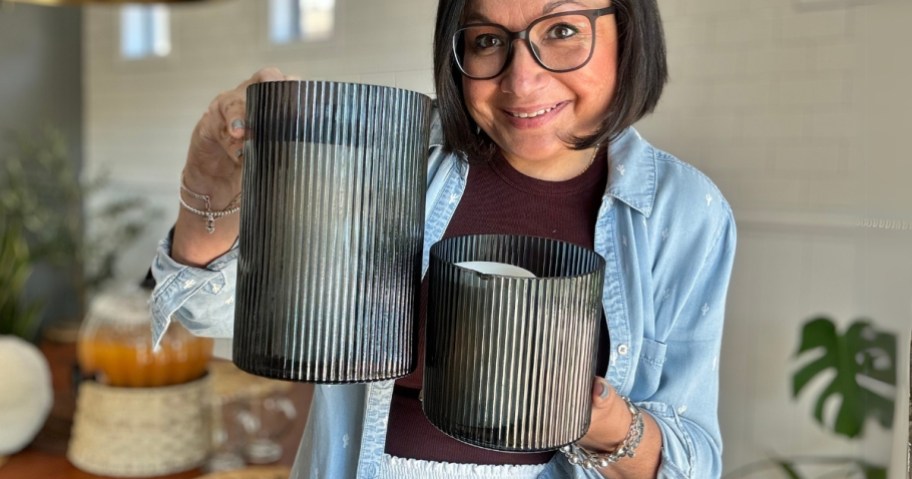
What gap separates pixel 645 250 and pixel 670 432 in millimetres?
119

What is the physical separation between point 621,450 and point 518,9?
10.2 inches

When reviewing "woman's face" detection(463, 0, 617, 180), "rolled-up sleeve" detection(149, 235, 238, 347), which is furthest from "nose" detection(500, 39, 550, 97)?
"rolled-up sleeve" detection(149, 235, 238, 347)

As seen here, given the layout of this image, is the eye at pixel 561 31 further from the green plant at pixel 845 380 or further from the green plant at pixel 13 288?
the green plant at pixel 13 288

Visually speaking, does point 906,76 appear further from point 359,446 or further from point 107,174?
point 107,174

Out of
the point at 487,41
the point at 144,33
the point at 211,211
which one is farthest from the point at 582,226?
the point at 144,33

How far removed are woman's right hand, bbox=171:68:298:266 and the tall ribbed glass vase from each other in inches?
4.3

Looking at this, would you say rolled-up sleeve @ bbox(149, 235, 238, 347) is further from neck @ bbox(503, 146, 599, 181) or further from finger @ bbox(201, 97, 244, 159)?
neck @ bbox(503, 146, 599, 181)

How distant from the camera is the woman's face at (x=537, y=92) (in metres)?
0.41

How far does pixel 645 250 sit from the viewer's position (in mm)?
498

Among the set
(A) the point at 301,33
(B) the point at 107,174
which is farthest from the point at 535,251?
(B) the point at 107,174

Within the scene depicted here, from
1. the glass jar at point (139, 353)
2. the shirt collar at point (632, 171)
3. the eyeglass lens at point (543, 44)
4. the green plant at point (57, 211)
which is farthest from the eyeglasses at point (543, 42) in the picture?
the green plant at point (57, 211)

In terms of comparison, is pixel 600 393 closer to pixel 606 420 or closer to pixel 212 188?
pixel 606 420

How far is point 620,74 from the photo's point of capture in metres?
0.46

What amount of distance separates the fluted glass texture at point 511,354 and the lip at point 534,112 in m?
0.11
